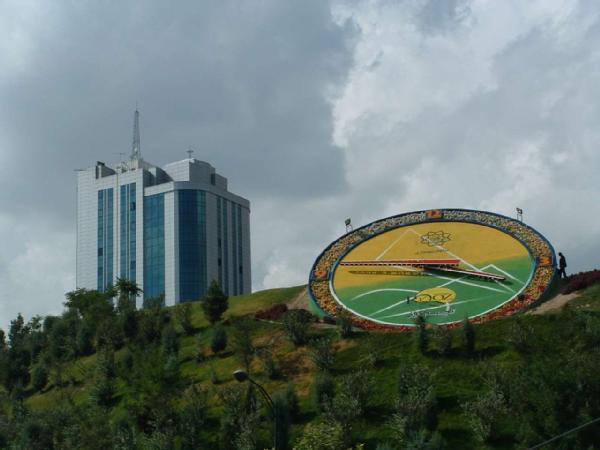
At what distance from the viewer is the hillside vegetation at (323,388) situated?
46444 millimetres

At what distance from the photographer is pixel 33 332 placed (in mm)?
91875

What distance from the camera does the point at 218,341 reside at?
67.2 meters

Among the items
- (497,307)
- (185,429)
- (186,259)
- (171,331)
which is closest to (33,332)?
(171,331)

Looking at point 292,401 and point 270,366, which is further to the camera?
point 270,366

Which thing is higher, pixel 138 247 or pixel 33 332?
Result: pixel 138 247

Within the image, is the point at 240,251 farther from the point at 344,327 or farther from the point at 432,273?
the point at 344,327

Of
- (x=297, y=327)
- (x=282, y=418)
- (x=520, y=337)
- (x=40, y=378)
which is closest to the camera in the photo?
(x=282, y=418)

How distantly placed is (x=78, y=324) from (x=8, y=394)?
31.2ft

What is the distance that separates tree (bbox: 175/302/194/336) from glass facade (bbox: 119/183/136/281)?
3674 inches

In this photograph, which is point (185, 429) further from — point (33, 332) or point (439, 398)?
point (33, 332)

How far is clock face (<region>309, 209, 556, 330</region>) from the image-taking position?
218 feet

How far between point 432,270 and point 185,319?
782 inches

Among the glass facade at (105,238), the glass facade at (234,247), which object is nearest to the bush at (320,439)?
the glass facade at (234,247)

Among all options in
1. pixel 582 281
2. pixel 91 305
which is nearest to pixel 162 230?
pixel 91 305
